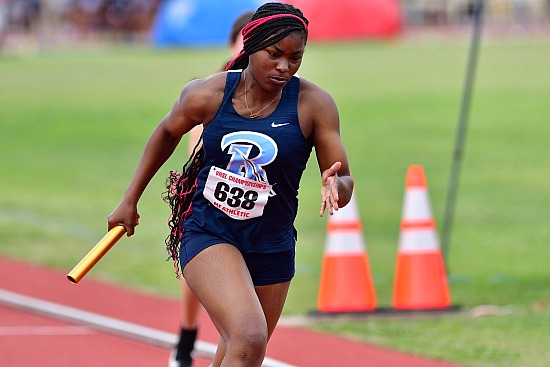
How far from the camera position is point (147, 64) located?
37.9 metres

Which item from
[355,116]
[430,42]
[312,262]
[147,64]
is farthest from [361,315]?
[430,42]

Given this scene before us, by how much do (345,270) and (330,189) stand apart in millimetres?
3609

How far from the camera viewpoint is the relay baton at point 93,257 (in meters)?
5.16

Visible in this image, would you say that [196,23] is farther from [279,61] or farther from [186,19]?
[279,61]

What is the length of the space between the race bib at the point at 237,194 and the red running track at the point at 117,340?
87.9 inches

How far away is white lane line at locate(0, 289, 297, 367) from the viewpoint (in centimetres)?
734

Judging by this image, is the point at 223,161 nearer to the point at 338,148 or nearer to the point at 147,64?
the point at 338,148

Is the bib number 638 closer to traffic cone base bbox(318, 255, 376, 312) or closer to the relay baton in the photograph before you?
the relay baton

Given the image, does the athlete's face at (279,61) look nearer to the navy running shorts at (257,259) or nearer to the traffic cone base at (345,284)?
the navy running shorts at (257,259)

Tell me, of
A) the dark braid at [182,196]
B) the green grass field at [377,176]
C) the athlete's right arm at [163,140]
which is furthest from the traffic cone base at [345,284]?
the athlete's right arm at [163,140]

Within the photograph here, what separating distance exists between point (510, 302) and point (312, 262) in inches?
93.4

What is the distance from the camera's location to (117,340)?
782cm

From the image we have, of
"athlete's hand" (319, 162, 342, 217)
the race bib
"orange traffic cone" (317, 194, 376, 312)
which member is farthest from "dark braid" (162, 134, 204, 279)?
"orange traffic cone" (317, 194, 376, 312)

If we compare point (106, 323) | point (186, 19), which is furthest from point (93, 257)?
point (186, 19)
